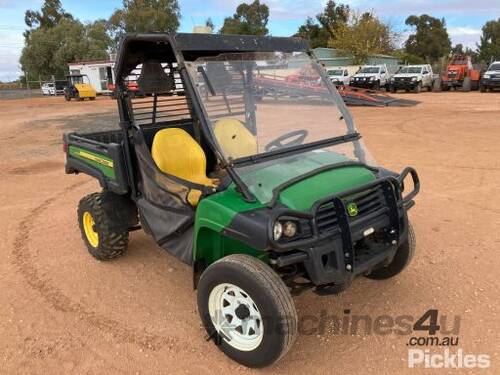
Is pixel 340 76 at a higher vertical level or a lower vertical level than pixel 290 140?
higher

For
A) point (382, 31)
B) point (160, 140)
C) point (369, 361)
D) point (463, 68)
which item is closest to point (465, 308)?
point (369, 361)

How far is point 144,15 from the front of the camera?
1983 inches

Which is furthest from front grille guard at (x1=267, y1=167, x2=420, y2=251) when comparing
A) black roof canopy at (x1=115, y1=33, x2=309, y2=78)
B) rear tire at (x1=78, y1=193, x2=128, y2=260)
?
rear tire at (x1=78, y1=193, x2=128, y2=260)

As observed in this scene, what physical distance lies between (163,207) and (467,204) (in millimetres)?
3974

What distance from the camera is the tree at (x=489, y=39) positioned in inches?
2444

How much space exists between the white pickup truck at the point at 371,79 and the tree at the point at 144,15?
27323 mm

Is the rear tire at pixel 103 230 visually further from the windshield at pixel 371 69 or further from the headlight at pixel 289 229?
the windshield at pixel 371 69

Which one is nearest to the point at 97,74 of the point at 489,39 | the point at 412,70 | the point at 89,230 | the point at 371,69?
the point at 371,69

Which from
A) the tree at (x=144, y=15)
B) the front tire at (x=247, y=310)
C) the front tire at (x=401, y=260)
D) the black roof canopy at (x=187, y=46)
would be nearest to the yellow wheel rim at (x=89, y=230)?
the black roof canopy at (x=187, y=46)

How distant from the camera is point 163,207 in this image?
141 inches

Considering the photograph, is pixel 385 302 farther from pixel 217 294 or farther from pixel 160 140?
pixel 160 140

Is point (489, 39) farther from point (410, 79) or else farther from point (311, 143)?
point (311, 143)

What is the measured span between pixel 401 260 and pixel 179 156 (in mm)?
1998

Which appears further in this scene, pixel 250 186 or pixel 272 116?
pixel 272 116
